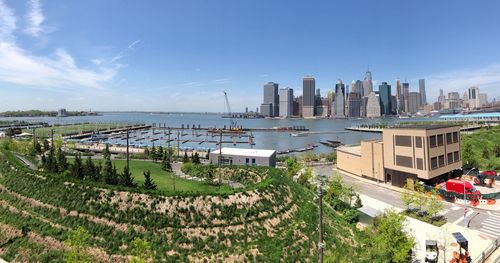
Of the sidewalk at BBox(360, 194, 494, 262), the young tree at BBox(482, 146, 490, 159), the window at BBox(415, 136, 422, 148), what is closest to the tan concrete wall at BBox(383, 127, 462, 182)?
the window at BBox(415, 136, 422, 148)

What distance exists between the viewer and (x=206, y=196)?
23953mm

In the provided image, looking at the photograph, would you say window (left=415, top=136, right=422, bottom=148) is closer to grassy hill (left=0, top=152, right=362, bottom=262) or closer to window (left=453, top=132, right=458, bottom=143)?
window (left=453, top=132, right=458, bottom=143)

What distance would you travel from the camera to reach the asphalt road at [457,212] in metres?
29.2

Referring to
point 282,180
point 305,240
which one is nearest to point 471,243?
point 305,240

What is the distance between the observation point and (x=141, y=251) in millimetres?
18000

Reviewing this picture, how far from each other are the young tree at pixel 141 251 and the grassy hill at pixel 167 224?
0.64m

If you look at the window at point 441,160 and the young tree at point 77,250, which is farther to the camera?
the window at point 441,160

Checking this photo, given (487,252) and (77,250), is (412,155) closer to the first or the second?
(487,252)

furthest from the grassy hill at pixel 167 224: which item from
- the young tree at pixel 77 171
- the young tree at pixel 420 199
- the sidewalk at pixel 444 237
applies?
the young tree at pixel 420 199

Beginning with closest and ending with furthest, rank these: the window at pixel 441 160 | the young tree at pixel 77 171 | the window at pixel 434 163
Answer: the young tree at pixel 77 171, the window at pixel 434 163, the window at pixel 441 160

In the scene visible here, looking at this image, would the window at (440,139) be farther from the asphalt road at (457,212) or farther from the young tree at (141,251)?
the young tree at (141,251)

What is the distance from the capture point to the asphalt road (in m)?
29.2

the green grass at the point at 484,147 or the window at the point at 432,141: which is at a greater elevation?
the window at the point at 432,141

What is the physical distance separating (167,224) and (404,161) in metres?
35.5
